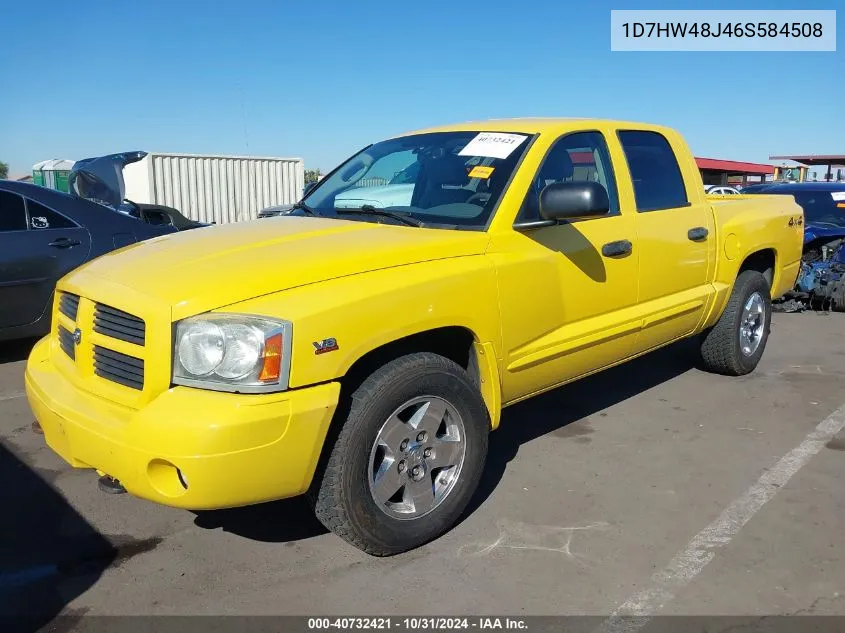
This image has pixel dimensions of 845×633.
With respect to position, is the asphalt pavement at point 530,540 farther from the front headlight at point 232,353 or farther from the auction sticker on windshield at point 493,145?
the auction sticker on windshield at point 493,145

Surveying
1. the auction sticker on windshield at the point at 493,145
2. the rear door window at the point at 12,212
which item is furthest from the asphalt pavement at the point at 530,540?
the rear door window at the point at 12,212

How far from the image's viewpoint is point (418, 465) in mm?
3074

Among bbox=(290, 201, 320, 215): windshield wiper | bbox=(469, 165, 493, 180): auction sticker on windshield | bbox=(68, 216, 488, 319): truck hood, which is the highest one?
bbox=(469, 165, 493, 180): auction sticker on windshield

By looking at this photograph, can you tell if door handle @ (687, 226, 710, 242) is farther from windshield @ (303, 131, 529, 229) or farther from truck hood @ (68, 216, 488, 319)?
truck hood @ (68, 216, 488, 319)

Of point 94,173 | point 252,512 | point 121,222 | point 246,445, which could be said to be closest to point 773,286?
point 252,512

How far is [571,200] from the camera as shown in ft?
11.1

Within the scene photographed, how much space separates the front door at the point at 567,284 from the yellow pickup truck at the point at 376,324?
12mm

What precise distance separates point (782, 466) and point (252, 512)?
2.81 m

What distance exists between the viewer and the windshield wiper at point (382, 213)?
11.5 feet

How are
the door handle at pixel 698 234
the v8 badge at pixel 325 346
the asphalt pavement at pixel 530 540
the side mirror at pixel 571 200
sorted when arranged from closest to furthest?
the v8 badge at pixel 325 346 < the asphalt pavement at pixel 530 540 < the side mirror at pixel 571 200 < the door handle at pixel 698 234

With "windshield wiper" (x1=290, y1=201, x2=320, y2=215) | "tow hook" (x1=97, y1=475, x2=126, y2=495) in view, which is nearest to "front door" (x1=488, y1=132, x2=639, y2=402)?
"windshield wiper" (x1=290, y1=201, x2=320, y2=215)

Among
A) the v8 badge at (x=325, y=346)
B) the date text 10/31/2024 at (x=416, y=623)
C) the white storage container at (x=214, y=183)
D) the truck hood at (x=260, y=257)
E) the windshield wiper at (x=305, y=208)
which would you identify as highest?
the white storage container at (x=214, y=183)

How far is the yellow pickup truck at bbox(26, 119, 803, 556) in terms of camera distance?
256cm

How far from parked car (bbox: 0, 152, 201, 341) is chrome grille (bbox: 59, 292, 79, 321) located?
2817mm
